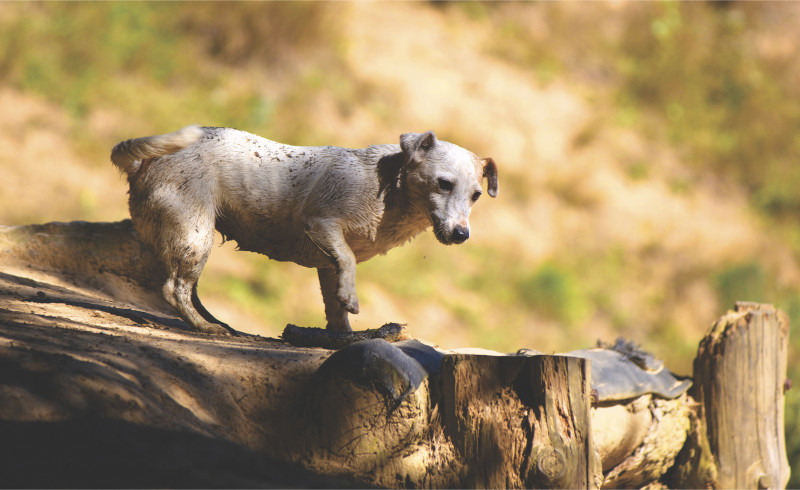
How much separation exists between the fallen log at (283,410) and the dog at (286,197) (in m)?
0.47

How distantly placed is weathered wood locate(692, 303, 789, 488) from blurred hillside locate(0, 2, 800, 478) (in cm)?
447


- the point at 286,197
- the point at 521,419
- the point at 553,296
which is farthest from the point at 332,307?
the point at 553,296

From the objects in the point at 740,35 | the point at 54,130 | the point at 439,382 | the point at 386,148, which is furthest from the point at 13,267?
the point at 740,35

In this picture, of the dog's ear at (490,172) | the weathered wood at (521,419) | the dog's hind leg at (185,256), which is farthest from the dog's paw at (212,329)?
the dog's ear at (490,172)

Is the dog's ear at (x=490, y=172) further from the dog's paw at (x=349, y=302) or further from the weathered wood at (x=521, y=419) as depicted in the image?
the weathered wood at (x=521, y=419)

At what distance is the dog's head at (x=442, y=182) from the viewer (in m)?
3.91

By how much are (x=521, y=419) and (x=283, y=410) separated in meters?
1.01

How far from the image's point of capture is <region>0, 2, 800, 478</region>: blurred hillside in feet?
31.4

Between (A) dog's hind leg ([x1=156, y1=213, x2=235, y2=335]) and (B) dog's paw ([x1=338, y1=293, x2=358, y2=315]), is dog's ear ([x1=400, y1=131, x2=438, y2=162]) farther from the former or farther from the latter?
(A) dog's hind leg ([x1=156, y1=213, x2=235, y2=335])

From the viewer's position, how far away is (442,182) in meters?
3.97

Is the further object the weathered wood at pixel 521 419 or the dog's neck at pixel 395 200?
the dog's neck at pixel 395 200

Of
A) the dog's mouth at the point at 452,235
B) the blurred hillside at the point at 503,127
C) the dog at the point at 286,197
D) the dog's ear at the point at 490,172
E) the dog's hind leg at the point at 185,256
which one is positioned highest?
the blurred hillside at the point at 503,127

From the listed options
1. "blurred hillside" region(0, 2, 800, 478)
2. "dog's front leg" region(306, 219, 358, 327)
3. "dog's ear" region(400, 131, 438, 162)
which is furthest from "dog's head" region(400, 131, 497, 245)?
"blurred hillside" region(0, 2, 800, 478)

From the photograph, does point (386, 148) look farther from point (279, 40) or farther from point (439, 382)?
point (279, 40)
